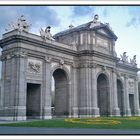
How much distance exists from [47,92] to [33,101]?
2299 mm

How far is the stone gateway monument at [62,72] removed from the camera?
35875 millimetres

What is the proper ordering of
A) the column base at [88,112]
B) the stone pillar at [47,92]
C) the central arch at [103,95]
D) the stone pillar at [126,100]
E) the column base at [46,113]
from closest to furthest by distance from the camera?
the column base at [46,113] → the stone pillar at [47,92] → the column base at [88,112] → the central arch at [103,95] → the stone pillar at [126,100]

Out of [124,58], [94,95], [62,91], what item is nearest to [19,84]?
[62,91]

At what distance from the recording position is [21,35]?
118 feet

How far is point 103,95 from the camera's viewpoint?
4862 cm

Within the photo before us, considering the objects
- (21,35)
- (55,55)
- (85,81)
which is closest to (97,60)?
(85,81)

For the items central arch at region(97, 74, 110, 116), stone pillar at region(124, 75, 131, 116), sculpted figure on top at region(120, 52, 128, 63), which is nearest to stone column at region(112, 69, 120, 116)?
central arch at region(97, 74, 110, 116)

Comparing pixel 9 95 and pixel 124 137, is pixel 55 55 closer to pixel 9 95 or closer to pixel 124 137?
pixel 9 95

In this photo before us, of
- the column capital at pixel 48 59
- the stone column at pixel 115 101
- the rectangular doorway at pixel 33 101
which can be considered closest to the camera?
the rectangular doorway at pixel 33 101

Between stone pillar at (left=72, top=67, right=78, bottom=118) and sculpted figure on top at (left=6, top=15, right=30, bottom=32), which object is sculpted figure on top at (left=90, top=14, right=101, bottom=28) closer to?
stone pillar at (left=72, top=67, right=78, bottom=118)

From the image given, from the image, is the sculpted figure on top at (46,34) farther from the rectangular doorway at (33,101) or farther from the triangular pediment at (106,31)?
the triangular pediment at (106,31)

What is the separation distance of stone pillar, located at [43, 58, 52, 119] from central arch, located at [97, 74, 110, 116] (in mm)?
11848

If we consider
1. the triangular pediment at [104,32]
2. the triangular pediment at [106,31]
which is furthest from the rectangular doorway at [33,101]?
the triangular pediment at [104,32]

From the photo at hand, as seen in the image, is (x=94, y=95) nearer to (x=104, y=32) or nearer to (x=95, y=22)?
(x=104, y=32)
